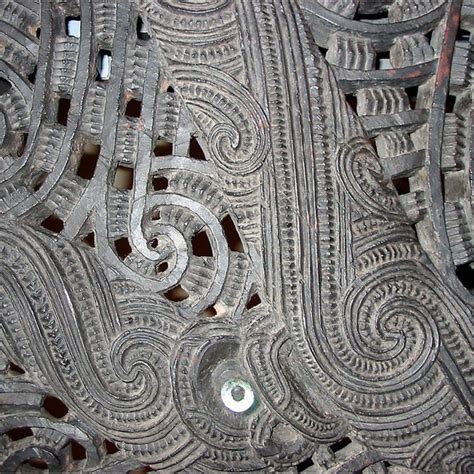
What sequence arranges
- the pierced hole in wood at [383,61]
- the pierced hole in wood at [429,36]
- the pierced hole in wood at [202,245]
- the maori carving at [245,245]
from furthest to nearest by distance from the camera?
the pierced hole in wood at [202,245] → the pierced hole in wood at [383,61] → the pierced hole in wood at [429,36] → the maori carving at [245,245]

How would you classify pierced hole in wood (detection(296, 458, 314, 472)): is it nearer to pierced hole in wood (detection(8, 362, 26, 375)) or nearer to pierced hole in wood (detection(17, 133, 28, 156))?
pierced hole in wood (detection(8, 362, 26, 375))

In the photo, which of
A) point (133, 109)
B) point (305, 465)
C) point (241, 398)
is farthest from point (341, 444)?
point (133, 109)

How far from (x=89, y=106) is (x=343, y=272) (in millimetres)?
439

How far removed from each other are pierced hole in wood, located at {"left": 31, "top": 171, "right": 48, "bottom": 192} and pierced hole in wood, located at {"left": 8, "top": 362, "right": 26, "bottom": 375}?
27 cm

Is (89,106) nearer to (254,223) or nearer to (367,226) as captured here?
(254,223)

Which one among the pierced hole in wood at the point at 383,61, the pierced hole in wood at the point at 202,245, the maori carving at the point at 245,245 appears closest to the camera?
the maori carving at the point at 245,245

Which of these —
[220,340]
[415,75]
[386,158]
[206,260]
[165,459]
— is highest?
[415,75]

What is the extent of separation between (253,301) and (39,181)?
371mm

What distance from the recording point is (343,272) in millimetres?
994

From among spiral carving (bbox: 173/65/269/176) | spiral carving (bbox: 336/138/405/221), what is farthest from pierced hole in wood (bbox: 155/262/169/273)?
spiral carving (bbox: 336/138/405/221)

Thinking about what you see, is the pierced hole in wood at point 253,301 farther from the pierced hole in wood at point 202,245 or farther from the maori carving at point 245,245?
the pierced hole in wood at point 202,245

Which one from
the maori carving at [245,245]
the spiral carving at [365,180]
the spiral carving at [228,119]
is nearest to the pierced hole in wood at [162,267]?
the maori carving at [245,245]

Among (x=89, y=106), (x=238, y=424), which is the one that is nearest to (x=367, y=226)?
(x=238, y=424)

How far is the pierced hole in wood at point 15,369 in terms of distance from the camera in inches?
42.4
